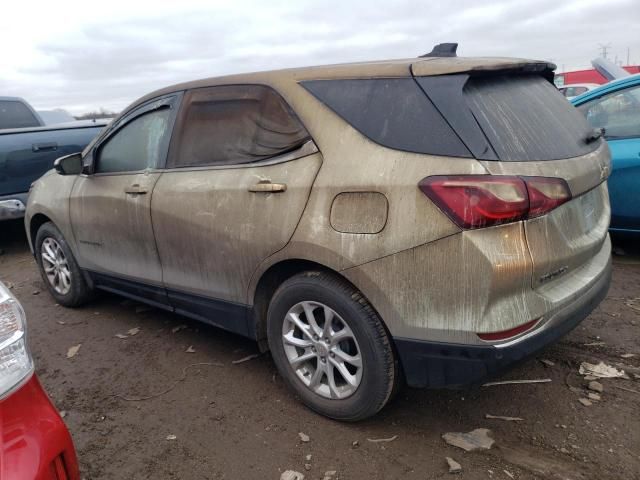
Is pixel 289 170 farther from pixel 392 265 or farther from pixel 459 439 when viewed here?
pixel 459 439

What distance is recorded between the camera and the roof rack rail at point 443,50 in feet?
9.50

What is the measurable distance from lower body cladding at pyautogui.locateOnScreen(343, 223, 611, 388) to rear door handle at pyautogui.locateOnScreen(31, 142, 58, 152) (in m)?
5.57

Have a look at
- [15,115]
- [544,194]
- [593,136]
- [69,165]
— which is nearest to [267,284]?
[544,194]

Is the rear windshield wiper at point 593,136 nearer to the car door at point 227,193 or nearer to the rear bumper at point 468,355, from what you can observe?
the rear bumper at point 468,355

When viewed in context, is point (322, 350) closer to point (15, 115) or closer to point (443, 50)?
point (443, 50)

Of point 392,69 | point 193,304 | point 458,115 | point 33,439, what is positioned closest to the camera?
point 33,439

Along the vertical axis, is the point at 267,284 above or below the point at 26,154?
below

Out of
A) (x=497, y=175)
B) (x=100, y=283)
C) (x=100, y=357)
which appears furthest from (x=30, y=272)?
(x=497, y=175)

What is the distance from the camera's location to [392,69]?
2578 millimetres

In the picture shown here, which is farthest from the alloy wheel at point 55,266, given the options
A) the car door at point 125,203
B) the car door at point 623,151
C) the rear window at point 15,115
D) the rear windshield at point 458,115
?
the rear window at point 15,115

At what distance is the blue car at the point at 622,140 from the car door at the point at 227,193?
3157 millimetres

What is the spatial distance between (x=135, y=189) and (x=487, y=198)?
237cm

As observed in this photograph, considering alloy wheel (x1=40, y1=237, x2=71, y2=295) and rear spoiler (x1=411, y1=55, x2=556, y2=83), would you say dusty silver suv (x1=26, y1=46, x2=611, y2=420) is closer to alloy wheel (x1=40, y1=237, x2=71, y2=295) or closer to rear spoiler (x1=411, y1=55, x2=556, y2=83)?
rear spoiler (x1=411, y1=55, x2=556, y2=83)

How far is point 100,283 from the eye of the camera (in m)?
4.31
